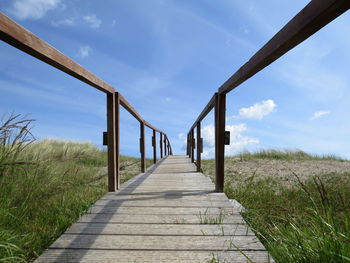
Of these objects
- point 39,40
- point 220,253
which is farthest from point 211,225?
point 39,40

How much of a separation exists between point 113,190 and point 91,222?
4.15 ft

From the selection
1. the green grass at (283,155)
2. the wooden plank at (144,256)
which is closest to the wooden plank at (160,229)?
the wooden plank at (144,256)

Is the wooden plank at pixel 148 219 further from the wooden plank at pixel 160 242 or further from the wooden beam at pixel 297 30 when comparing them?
the wooden beam at pixel 297 30

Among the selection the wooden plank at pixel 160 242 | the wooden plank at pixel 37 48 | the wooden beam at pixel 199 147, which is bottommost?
the wooden plank at pixel 160 242

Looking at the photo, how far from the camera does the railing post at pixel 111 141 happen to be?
3576 mm

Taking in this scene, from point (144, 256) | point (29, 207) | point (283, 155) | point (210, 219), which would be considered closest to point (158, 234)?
point (144, 256)

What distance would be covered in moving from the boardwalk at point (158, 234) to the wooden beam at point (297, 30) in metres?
1.36

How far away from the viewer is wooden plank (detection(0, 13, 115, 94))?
1641 millimetres

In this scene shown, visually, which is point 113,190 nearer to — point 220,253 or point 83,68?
point 83,68

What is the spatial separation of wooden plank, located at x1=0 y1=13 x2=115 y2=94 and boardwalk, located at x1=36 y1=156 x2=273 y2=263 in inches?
52.7

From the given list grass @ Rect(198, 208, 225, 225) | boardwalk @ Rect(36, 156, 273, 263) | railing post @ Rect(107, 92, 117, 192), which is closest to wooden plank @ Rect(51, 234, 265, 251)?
boardwalk @ Rect(36, 156, 273, 263)

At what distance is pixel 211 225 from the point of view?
2309 millimetres

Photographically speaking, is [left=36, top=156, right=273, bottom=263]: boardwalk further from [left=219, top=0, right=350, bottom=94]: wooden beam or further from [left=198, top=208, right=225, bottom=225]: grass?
[left=219, top=0, right=350, bottom=94]: wooden beam

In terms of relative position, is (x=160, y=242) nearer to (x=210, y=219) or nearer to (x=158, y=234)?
(x=158, y=234)
